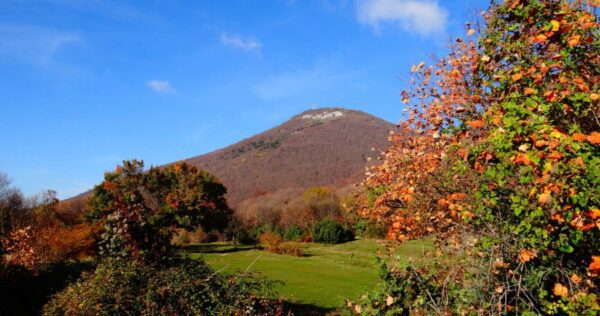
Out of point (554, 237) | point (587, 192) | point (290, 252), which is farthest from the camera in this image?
point (290, 252)

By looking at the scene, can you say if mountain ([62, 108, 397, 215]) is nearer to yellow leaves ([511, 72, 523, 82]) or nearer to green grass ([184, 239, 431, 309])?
green grass ([184, 239, 431, 309])

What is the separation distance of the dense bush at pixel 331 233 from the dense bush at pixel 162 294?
2567cm

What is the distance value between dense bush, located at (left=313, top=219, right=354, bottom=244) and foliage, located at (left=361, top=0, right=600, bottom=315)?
2675 centimetres

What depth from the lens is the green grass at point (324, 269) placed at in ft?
42.5

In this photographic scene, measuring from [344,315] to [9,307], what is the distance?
8.66 metres

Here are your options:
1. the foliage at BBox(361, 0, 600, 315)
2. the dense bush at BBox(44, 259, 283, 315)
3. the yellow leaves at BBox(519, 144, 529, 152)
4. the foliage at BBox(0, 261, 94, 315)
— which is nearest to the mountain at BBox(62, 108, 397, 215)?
the foliage at BBox(0, 261, 94, 315)

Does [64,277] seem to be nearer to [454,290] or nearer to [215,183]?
[454,290]

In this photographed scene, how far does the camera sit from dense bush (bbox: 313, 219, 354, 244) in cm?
3406

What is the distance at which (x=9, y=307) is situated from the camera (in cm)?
1039

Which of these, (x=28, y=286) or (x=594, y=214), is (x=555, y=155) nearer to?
(x=594, y=214)

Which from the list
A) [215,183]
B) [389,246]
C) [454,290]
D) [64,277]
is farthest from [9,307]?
[215,183]

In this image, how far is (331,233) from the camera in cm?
3409

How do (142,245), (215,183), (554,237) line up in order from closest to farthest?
(554,237)
(142,245)
(215,183)

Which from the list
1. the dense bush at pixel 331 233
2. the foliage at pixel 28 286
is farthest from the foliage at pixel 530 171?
the dense bush at pixel 331 233
